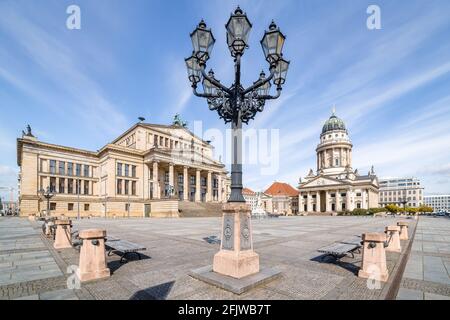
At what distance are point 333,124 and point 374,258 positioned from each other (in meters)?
110

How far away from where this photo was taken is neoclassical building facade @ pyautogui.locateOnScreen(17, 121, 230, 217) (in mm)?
43969

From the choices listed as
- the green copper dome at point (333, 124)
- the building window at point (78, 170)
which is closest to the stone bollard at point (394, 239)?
the building window at point (78, 170)

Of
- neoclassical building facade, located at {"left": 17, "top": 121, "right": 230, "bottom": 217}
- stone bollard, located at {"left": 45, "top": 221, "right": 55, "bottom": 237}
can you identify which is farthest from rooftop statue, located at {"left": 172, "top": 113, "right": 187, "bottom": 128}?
stone bollard, located at {"left": 45, "top": 221, "right": 55, "bottom": 237}

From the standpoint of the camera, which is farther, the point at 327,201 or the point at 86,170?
the point at 327,201

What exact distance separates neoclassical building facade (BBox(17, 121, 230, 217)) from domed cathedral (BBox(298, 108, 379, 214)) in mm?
52811

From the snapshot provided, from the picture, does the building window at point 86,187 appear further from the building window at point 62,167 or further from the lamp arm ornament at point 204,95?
the lamp arm ornament at point 204,95

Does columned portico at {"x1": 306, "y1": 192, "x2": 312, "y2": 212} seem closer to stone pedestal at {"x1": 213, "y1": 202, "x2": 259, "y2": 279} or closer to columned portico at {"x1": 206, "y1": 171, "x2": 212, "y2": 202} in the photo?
columned portico at {"x1": 206, "y1": 171, "x2": 212, "y2": 202}

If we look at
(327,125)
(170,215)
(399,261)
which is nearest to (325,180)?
(327,125)

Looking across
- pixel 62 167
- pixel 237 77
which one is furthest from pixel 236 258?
pixel 62 167

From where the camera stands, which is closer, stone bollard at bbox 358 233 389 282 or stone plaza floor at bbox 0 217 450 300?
stone plaza floor at bbox 0 217 450 300

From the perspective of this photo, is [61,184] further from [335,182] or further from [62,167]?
[335,182]

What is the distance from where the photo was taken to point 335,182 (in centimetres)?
9119

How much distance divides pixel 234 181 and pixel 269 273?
252 centimetres
